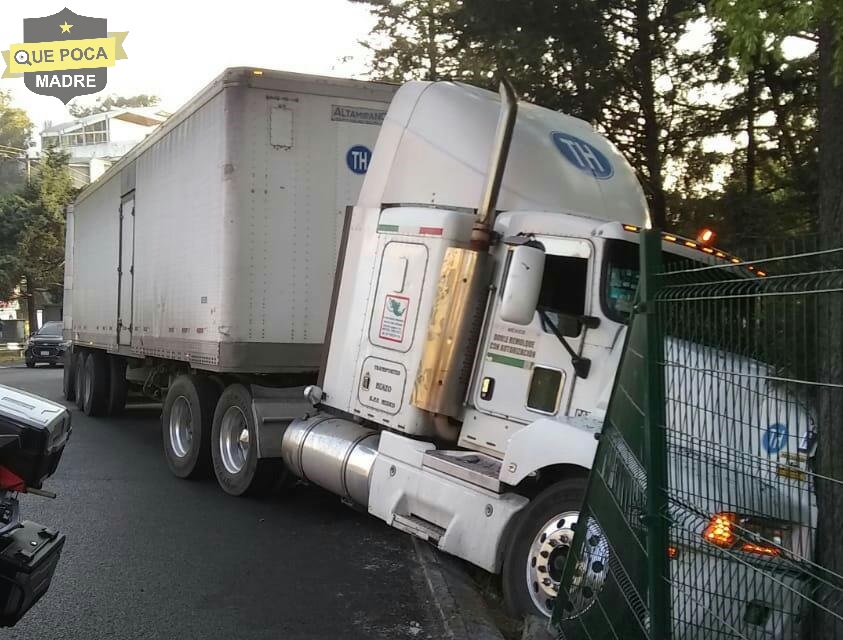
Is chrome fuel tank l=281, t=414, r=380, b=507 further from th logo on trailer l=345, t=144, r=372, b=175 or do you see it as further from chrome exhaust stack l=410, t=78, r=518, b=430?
th logo on trailer l=345, t=144, r=372, b=175

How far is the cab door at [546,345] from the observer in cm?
497

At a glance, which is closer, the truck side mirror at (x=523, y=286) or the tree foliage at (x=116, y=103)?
the truck side mirror at (x=523, y=286)

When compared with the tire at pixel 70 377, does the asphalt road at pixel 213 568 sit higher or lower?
higher

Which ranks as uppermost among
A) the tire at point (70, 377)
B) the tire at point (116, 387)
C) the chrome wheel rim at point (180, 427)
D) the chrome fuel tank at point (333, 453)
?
the chrome fuel tank at point (333, 453)

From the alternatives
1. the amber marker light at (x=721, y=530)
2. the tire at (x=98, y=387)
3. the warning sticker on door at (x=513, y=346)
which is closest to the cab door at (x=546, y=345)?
the warning sticker on door at (x=513, y=346)

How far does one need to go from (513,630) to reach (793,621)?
8.87ft

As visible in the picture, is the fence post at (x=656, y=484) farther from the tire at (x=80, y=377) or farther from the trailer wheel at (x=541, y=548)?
the tire at (x=80, y=377)

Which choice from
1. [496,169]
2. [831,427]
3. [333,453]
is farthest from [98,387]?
[831,427]

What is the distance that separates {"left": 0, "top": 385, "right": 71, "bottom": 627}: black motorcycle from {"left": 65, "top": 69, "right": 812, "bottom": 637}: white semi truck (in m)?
2.50

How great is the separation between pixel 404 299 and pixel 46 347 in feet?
90.0

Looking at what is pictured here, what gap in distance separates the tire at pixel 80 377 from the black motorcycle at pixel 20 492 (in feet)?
39.0

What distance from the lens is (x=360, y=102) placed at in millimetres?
7949

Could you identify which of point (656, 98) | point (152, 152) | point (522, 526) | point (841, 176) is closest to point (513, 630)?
point (522, 526)

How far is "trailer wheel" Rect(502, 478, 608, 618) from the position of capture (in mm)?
4512
